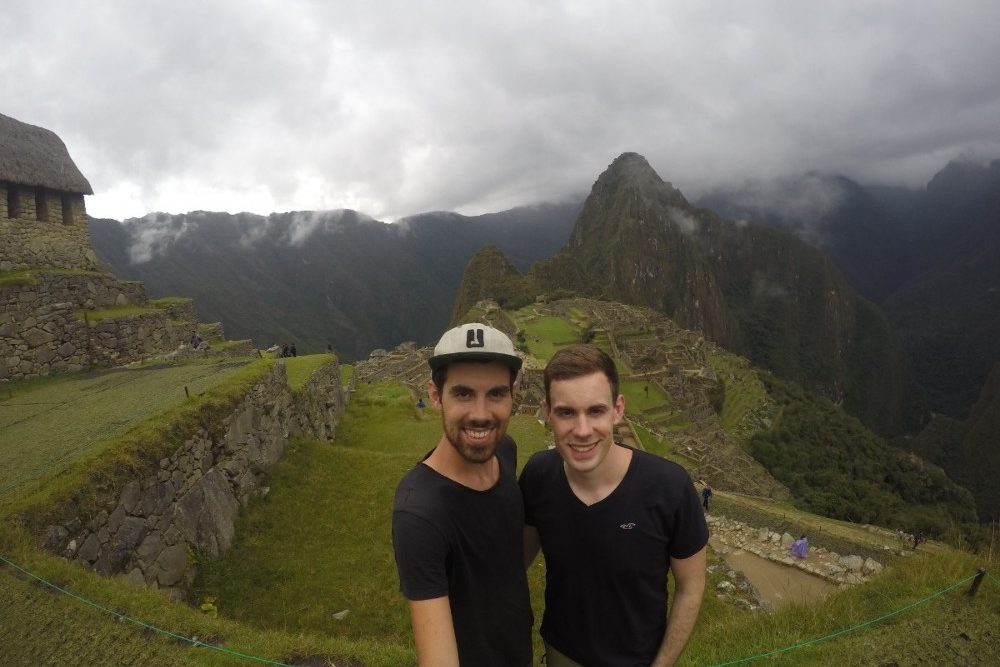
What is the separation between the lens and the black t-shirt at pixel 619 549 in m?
2.24

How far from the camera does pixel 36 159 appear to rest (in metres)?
11.3

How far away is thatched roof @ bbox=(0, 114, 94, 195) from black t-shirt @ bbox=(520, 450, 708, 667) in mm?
13545

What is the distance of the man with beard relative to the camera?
189cm

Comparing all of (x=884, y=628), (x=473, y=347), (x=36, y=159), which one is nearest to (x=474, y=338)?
(x=473, y=347)

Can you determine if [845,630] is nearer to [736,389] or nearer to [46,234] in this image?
[46,234]

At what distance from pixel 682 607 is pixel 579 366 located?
1.16 m

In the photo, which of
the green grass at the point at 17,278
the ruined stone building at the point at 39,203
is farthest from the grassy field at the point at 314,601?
the ruined stone building at the point at 39,203

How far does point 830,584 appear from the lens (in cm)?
1012

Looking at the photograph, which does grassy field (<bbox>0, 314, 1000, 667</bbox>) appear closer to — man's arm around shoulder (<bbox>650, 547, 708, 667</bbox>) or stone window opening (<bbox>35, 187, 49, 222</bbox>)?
man's arm around shoulder (<bbox>650, 547, 708, 667</bbox>)

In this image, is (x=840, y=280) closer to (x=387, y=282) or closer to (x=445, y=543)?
(x=387, y=282)

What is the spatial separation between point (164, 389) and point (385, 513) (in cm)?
386

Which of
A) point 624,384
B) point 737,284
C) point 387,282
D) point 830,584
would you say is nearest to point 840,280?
point 737,284

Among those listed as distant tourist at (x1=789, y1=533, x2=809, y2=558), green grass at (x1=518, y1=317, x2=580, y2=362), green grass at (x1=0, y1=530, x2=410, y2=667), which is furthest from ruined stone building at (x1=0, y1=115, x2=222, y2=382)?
green grass at (x1=518, y1=317, x2=580, y2=362)

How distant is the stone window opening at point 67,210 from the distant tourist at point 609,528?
14.3 meters
